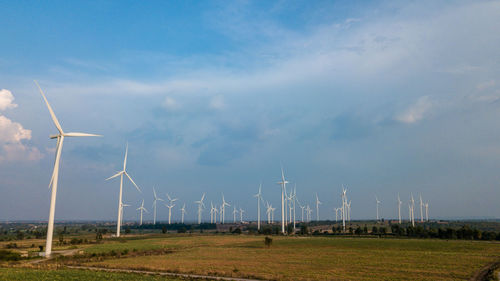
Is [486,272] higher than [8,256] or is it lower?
higher

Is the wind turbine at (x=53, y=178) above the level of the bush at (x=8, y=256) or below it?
above

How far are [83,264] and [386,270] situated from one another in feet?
147

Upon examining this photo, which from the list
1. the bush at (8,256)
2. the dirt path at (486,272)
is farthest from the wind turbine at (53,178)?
the dirt path at (486,272)

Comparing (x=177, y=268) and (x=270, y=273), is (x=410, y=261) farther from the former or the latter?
(x=177, y=268)

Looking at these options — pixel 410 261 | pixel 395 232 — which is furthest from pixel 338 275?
pixel 395 232

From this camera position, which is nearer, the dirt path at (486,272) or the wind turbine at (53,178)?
the dirt path at (486,272)

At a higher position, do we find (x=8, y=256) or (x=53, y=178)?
(x=53, y=178)

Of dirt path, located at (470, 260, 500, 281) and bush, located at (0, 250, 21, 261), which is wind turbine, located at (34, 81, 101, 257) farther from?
dirt path, located at (470, 260, 500, 281)

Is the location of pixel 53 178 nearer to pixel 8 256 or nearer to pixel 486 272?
pixel 8 256

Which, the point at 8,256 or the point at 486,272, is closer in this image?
the point at 486,272

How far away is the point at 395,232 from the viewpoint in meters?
140

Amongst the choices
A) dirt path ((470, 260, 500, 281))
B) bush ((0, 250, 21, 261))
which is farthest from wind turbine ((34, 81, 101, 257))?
dirt path ((470, 260, 500, 281))

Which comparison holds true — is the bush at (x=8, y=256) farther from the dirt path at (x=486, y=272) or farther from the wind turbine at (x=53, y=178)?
the dirt path at (x=486, y=272)

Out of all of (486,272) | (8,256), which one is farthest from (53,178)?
(486,272)
